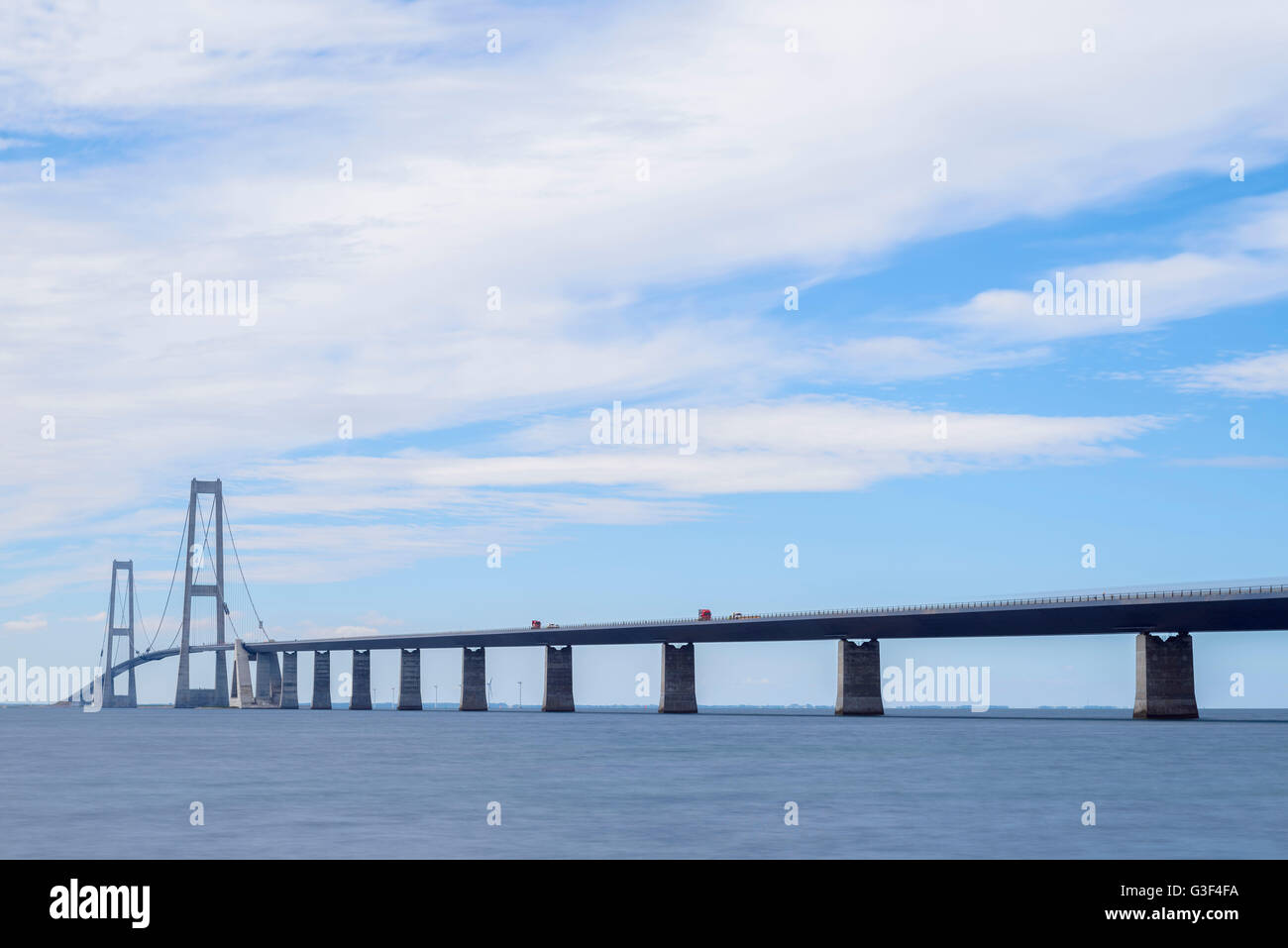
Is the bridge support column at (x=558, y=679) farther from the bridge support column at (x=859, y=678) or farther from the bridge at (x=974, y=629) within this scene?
the bridge support column at (x=859, y=678)

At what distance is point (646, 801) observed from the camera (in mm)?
46344

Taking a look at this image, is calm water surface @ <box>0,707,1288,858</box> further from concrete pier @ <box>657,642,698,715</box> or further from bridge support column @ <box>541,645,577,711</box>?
bridge support column @ <box>541,645,577,711</box>

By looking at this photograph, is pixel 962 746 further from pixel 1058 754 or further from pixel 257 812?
pixel 257 812

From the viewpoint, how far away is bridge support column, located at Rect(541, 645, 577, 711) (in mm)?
183500

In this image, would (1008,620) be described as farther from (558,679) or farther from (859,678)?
(558,679)

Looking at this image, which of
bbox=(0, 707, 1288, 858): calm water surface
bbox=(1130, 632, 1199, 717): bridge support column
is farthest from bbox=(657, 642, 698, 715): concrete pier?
bbox=(0, 707, 1288, 858): calm water surface

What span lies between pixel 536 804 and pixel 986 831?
14.2m

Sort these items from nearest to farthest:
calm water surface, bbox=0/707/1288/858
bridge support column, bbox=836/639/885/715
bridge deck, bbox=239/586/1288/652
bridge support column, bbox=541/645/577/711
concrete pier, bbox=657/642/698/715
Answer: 1. calm water surface, bbox=0/707/1288/858
2. bridge deck, bbox=239/586/1288/652
3. bridge support column, bbox=836/639/885/715
4. concrete pier, bbox=657/642/698/715
5. bridge support column, bbox=541/645/577/711

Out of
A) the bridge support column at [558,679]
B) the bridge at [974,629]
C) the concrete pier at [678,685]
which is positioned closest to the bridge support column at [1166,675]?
the bridge at [974,629]

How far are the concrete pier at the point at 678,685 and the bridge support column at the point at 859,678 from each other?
24.9m

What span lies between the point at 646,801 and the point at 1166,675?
289ft

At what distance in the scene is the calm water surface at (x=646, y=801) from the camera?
34125mm

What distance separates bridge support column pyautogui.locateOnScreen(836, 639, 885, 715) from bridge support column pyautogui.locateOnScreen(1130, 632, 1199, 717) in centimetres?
2927

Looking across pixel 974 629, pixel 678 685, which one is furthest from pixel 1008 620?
pixel 678 685
